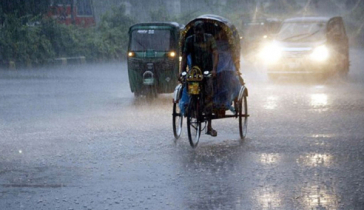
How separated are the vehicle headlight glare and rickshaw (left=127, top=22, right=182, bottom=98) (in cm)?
539

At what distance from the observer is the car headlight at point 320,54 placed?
2308 cm

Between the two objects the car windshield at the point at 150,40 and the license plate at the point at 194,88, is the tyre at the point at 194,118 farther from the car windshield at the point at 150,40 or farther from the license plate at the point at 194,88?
the car windshield at the point at 150,40

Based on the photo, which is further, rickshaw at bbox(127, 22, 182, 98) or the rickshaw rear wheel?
rickshaw at bbox(127, 22, 182, 98)

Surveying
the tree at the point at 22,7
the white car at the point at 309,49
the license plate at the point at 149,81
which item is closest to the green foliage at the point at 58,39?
the tree at the point at 22,7

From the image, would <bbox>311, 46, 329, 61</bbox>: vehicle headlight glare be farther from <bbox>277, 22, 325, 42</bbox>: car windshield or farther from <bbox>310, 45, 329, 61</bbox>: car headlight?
<bbox>277, 22, 325, 42</bbox>: car windshield

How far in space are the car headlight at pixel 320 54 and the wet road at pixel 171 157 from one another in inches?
180

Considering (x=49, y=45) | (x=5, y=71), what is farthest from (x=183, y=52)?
(x=49, y=45)

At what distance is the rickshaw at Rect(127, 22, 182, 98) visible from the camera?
18875 mm

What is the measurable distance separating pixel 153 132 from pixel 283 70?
11.7m

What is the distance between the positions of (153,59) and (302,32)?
7205 millimetres

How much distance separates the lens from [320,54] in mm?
23125

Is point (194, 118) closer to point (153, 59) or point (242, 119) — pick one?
point (242, 119)

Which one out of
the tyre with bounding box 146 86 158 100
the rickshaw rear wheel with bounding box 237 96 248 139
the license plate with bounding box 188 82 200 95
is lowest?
the tyre with bounding box 146 86 158 100

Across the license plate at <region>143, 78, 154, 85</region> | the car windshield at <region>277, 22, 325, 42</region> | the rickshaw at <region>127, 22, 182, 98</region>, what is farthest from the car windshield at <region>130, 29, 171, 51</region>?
the car windshield at <region>277, 22, 325, 42</region>
